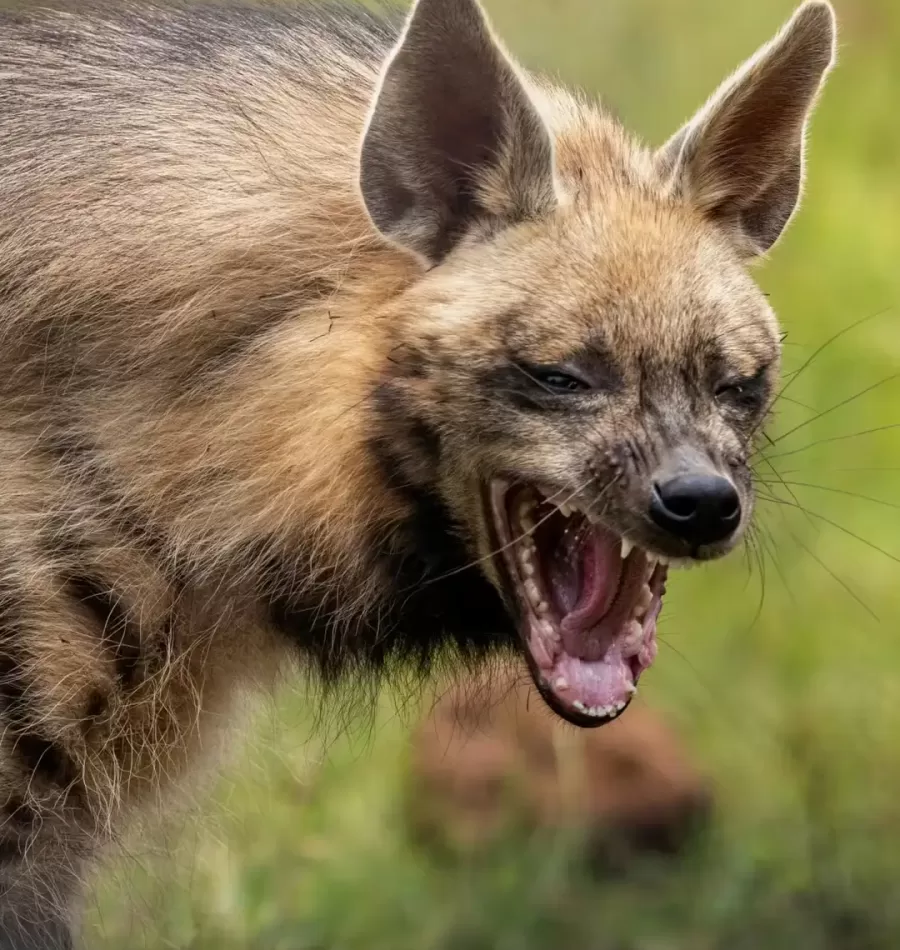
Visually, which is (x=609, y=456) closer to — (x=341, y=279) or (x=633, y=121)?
(x=341, y=279)

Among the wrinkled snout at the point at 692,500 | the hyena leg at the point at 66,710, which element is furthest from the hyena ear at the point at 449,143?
the hyena leg at the point at 66,710

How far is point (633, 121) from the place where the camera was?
6773 millimetres

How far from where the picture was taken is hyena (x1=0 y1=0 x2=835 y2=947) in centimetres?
266

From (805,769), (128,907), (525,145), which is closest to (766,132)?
(525,145)

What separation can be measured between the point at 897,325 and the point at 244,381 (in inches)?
160

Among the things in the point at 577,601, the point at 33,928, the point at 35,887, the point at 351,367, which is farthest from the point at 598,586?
the point at 33,928

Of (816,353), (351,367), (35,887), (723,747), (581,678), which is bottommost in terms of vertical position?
(723,747)

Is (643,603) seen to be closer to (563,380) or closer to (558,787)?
(563,380)

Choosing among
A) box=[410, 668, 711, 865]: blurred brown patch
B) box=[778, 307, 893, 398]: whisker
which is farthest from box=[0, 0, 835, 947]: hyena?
box=[410, 668, 711, 865]: blurred brown patch

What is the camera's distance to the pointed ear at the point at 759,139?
9.36 feet

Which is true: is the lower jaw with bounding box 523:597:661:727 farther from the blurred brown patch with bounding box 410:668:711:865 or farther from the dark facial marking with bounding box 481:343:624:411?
the blurred brown patch with bounding box 410:668:711:865

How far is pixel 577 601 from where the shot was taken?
2.86 m

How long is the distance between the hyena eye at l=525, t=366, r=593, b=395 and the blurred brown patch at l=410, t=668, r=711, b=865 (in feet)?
8.49

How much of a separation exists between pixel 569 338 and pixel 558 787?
2822 mm
